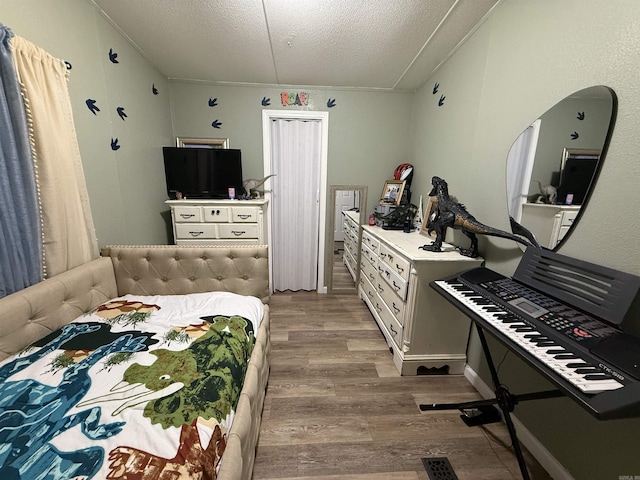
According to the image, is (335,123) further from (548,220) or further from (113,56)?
(548,220)

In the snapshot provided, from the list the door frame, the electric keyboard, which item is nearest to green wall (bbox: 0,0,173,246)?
the door frame

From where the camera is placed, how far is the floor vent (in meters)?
1.27

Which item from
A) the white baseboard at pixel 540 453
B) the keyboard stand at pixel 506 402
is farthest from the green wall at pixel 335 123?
the white baseboard at pixel 540 453

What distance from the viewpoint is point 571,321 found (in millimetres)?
1019

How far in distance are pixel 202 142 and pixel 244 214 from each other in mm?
1115

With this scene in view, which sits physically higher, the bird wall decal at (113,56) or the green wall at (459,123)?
the bird wall decal at (113,56)

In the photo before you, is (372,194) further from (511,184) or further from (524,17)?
(524,17)

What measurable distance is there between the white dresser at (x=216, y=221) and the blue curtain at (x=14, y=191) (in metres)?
1.25

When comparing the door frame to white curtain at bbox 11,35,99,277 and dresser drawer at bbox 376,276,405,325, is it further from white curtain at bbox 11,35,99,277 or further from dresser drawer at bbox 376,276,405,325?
white curtain at bbox 11,35,99,277

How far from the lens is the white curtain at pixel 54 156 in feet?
4.17

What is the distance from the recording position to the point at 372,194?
128 inches

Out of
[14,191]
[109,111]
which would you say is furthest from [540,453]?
[109,111]

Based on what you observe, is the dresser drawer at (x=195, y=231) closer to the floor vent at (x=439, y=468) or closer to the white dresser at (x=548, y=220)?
the floor vent at (x=439, y=468)

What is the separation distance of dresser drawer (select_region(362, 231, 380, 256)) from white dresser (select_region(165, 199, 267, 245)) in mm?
1214
